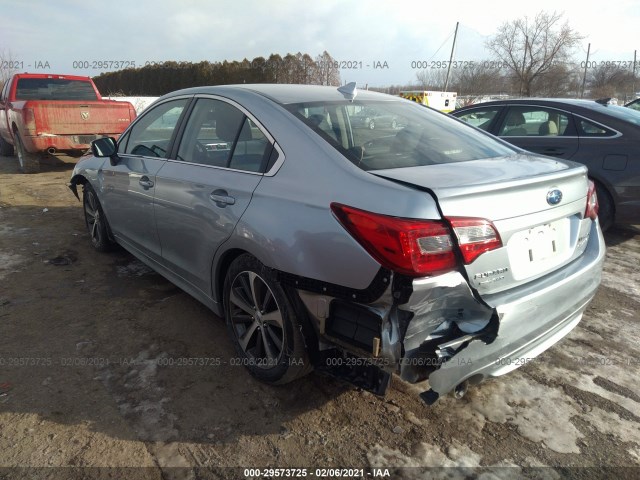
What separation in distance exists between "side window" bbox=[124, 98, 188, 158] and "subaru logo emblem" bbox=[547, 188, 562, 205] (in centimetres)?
257

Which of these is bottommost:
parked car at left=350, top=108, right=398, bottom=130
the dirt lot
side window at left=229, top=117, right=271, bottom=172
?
the dirt lot

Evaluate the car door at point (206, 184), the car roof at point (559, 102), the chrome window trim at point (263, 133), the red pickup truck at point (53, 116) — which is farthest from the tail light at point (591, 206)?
the red pickup truck at point (53, 116)

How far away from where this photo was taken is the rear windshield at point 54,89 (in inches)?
380

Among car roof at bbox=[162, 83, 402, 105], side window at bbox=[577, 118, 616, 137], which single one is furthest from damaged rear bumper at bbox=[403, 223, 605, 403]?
side window at bbox=[577, 118, 616, 137]

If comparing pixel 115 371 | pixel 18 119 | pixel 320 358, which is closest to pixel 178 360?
pixel 115 371

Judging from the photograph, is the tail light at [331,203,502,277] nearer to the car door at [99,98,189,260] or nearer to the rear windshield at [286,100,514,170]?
the rear windshield at [286,100,514,170]

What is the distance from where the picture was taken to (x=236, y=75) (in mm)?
33094

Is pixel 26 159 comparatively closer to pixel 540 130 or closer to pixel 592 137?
pixel 540 130

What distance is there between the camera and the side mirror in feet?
13.5

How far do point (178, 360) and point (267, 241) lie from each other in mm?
1168

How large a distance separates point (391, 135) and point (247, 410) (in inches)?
68.0

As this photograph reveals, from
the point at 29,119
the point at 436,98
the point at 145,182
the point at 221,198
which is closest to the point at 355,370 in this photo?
the point at 221,198

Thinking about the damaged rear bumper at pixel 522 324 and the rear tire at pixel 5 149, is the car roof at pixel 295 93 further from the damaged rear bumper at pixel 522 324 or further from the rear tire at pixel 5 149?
the rear tire at pixel 5 149

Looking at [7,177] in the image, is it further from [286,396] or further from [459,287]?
[459,287]
